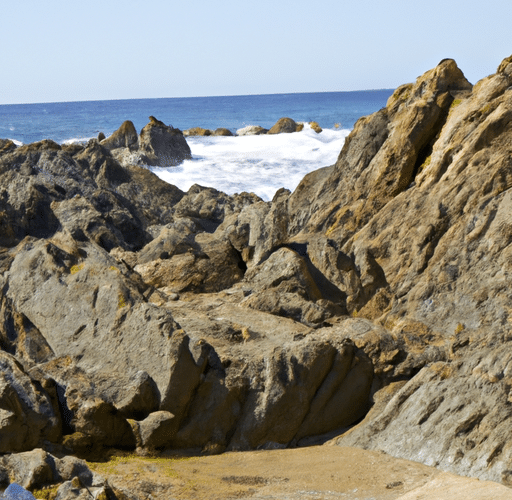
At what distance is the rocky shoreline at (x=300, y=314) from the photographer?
1071cm

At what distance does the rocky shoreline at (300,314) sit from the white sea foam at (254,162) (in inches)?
875

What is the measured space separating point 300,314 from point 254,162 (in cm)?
3705

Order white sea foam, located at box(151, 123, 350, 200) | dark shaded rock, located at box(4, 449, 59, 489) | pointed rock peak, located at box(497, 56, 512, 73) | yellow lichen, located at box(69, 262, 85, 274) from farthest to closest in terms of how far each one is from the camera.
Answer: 1. white sea foam, located at box(151, 123, 350, 200)
2. pointed rock peak, located at box(497, 56, 512, 73)
3. yellow lichen, located at box(69, 262, 85, 274)
4. dark shaded rock, located at box(4, 449, 59, 489)

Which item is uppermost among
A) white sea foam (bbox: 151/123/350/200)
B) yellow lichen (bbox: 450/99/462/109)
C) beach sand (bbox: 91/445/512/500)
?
yellow lichen (bbox: 450/99/462/109)

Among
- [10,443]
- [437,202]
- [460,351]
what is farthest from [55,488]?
[437,202]

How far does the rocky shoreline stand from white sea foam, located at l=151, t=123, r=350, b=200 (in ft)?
72.9

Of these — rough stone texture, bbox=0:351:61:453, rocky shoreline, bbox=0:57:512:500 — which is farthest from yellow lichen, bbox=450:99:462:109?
rough stone texture, bbox=0:351:61:453

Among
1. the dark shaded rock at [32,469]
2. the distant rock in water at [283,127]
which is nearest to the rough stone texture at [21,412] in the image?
the dark shaded rock at [32,469]

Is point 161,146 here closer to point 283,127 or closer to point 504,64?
point 283,127

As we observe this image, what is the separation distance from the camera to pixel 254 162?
51188 mm

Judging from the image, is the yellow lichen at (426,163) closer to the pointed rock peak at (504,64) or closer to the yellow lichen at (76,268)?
the pointed rock peak at (504,64)

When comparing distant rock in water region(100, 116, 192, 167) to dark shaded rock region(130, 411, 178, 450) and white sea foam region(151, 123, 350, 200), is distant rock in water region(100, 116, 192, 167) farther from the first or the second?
dark shaded rock region(130, 411, 178, 450)

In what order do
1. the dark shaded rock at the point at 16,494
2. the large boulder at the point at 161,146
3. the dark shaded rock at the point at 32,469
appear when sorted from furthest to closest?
the large boulder at the point at 161,146
the dark shaded rock at the point at 32,469
the dark shaded rock at the point at 16,494

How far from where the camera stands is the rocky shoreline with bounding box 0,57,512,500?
10711 millimetres
